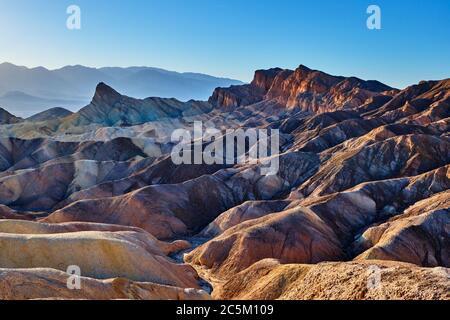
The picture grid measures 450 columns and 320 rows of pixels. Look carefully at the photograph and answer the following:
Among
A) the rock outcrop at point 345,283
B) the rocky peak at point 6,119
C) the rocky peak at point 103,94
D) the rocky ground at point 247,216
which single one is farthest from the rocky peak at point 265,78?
the rock outcrop at point 345,283

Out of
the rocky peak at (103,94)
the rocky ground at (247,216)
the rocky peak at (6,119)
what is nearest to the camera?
the rocky ground at (247,216)

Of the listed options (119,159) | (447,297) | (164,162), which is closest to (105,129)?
(119,159)

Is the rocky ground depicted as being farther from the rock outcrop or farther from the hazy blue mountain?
the hazy blue mountain

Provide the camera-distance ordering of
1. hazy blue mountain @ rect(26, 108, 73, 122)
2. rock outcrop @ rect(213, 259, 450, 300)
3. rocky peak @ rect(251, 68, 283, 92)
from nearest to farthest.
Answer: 1. rock outcrop @ rect(213, 259, 450, 300)
2. hazy blue mountain @ rect(26, 108, 73, 122)
3. rocky peak @ rect(251, 68, 283, 92)

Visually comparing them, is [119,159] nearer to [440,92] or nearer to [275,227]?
[275,227]

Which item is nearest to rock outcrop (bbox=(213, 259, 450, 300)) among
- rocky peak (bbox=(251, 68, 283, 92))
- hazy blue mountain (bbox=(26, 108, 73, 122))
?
hazy blue mountain (bbox=(26, 108, 73, 122))

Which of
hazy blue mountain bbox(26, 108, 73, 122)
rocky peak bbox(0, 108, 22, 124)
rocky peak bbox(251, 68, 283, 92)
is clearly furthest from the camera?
rocky peak bbox(251, 68, 283, 92)

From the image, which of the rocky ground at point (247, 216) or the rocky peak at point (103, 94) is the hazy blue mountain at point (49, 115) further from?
the rocky ground at point (247, 216)

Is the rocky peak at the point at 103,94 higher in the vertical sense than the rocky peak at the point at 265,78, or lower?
lower

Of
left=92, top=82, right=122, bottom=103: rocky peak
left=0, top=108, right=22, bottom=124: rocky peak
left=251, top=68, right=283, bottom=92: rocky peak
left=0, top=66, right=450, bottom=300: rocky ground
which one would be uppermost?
left=251, top=68, right=283, bottom=92: rocky peak
